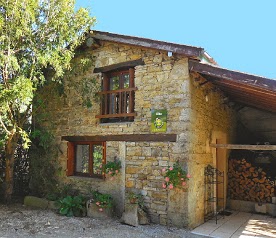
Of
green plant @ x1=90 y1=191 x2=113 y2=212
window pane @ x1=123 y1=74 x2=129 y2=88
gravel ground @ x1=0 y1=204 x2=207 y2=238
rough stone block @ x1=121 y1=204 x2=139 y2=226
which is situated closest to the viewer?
gravel ground @ x1=0 y1=204 x2=207 y2=238

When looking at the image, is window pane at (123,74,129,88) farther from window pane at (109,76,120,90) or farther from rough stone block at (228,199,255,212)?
rough stone block at (228,199,255,212)

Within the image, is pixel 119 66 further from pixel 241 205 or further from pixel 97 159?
pixel 241 205

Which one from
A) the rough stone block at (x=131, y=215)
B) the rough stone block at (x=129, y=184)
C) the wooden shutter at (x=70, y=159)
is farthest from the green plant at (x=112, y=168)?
the wooden shutter at (x=70, y=159)

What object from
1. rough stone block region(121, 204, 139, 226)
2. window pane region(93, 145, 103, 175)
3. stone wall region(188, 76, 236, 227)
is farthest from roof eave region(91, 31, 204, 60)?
rough stone block region(121, 204, 139, 226)

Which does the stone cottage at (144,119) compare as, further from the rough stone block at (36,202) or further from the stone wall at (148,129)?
the rough stone block at (36,202)

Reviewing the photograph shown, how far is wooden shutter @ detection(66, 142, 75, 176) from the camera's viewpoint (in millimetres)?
7969

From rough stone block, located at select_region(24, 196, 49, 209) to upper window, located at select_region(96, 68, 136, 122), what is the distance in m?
2.82

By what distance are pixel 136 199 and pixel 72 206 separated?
180cm

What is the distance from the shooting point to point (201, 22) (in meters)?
53.7

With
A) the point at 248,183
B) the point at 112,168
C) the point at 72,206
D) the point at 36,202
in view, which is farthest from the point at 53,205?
the point at 248,183

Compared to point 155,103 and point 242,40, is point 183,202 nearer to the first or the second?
point 155,103

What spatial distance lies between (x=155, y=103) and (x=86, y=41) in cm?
288

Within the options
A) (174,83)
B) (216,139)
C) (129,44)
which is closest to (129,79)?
(129,44)

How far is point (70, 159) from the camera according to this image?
804 centimetres
